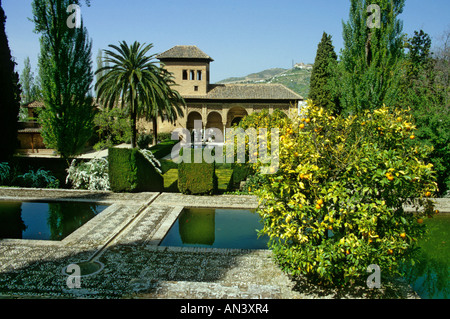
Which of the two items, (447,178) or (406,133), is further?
(447,178)

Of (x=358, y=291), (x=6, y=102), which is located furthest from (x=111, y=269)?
(x=6, y=102)

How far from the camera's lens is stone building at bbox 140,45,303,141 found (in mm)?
31625

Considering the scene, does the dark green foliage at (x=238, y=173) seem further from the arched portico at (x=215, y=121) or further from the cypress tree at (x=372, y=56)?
the arched portico at (x=215, y=121)

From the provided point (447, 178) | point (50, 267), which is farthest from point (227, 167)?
point (50, 267)

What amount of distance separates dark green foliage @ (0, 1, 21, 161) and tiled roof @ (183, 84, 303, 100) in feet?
63.6

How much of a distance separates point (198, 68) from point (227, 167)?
20.2 metres

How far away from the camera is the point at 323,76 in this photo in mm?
25062

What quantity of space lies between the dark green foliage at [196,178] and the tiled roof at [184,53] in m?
23.1

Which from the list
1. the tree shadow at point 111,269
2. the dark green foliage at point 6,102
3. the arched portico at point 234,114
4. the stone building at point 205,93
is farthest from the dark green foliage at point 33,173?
the arched portico at point 234,114

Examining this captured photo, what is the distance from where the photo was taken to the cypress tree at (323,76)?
975 inches

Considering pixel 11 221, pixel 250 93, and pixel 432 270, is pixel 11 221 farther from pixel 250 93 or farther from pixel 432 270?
pixel 250 93

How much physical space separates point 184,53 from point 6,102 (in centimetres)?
2086
